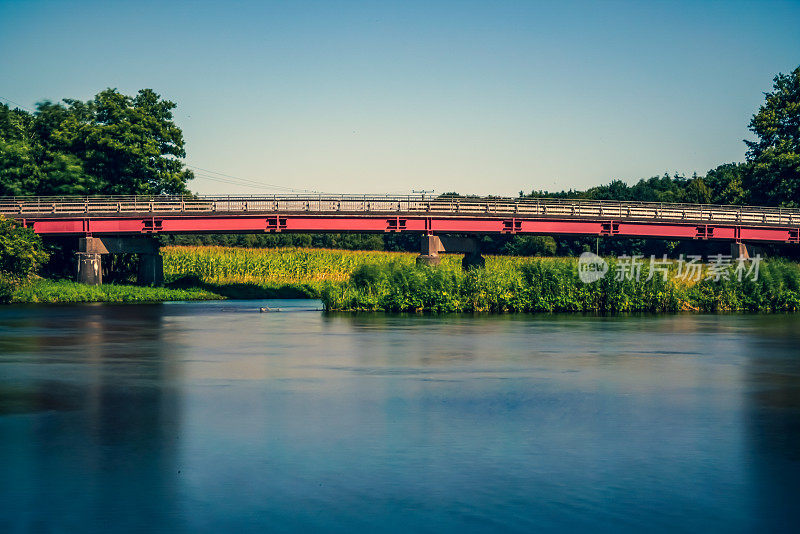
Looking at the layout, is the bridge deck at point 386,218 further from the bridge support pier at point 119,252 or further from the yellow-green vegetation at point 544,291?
the yellow-green vegetation at point 544,291

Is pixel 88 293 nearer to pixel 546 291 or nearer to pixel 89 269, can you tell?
pixel 89 269

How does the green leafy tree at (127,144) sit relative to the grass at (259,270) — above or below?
above

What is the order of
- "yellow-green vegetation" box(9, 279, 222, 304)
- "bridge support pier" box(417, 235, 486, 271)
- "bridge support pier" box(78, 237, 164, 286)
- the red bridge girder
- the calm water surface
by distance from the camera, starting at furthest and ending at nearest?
"bridge support pier" box(417, 235, 486, 271), the red bridge girder, "bridge support pier" box(78, 237, 164, 286), "yellow-green vegetation" box(9, 279, 222, 304), the calm water surface

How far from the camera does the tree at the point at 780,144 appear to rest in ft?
318

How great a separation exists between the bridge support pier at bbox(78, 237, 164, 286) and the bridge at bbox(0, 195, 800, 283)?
0.08m

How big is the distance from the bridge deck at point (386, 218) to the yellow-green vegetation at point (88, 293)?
522cm

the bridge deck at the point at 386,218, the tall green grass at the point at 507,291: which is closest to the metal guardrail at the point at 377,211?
the bridge deck at the point at 386,218

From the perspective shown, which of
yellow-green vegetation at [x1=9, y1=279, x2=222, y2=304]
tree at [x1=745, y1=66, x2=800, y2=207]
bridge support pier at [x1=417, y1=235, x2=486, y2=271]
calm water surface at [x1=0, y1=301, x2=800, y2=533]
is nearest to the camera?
calm water surface at [x1=0, y1=301, x2=800, y2=533]

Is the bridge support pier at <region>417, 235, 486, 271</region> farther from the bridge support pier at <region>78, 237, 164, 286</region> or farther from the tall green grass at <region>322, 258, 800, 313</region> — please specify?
the tall green grass at <region>322, 258, 800, 313</region>

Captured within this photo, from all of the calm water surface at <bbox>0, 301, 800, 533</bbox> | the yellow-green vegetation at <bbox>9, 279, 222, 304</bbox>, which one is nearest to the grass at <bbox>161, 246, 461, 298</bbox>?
the yellow-green vegetation at <bbox>9, 279, 222, 304</bbox>

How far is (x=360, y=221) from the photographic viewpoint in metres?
77.2

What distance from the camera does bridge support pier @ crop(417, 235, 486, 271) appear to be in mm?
76812

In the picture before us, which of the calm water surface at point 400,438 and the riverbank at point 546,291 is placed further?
the riverbank at point 546,291

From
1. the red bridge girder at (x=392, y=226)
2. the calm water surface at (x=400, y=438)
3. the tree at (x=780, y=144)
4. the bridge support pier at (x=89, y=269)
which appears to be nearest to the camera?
the calm water surface at (x=400, y=438)
